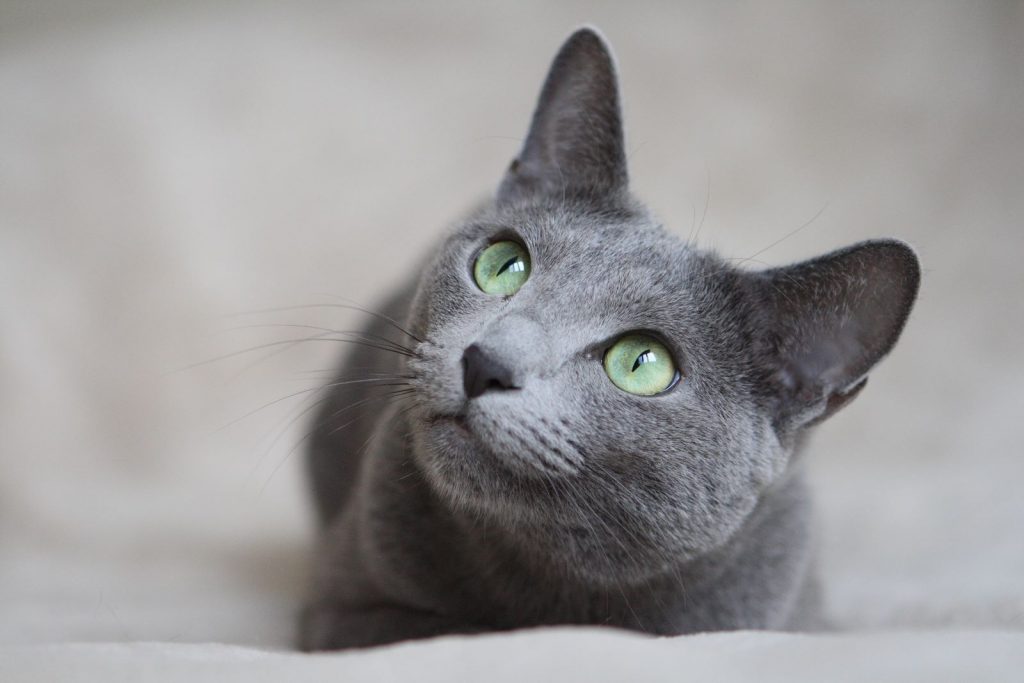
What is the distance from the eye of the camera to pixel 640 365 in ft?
3.38

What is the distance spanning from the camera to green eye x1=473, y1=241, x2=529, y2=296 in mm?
1104

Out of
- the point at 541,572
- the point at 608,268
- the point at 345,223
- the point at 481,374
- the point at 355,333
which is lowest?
the point at 541,572

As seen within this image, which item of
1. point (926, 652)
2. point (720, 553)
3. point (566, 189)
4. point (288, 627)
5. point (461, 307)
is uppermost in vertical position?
point (566, 189)

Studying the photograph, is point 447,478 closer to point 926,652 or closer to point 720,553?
point 720,553

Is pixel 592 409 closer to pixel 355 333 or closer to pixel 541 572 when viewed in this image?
pixel 541 572

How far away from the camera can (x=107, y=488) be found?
66.8 inches

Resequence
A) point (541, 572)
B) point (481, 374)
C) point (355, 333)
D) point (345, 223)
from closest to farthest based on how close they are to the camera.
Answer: point (481, 374) → point (541, 572) → point (355, 333) → point (345, 223)

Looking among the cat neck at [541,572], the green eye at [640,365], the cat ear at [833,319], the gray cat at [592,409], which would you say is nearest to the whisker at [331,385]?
the gray cat at [592,409]

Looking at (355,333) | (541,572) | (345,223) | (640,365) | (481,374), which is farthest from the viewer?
(345,223)

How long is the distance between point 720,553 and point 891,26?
1520 mm

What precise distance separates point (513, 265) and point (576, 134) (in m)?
0.24

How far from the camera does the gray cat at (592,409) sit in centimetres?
98

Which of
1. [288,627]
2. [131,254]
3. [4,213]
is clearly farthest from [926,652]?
[4,213]

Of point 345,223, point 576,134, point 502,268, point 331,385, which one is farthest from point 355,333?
point 345,223
